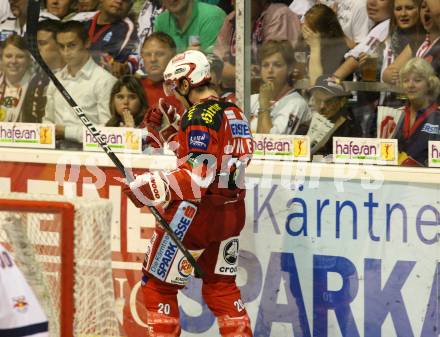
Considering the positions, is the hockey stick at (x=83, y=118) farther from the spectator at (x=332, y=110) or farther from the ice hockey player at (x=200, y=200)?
the spectator at (x=332, y=110)

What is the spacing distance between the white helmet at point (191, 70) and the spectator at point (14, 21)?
1.38 m

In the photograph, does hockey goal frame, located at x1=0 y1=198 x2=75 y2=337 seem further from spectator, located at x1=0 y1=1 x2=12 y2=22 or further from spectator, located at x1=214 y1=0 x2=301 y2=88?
spectator, located at x1=0 y1=1 x2=12 y2=22

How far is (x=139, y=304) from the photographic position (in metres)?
6.35

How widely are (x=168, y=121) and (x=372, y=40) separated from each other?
1124mm

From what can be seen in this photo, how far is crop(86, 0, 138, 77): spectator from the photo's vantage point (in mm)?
6328

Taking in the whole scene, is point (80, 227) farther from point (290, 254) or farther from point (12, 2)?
point (12, 2)

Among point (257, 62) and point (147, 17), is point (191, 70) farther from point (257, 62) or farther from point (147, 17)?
point (147, 17)

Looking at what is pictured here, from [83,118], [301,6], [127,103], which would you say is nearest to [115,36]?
[127,103]

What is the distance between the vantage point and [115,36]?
6.38 meters

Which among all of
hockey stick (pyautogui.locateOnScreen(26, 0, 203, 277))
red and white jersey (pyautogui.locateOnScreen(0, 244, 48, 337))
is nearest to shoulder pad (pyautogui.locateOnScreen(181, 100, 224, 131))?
hockey stick (pyautogui.locateOnScreen(26, 0, 203, 277))

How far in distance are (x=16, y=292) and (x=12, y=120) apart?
11.1 ft

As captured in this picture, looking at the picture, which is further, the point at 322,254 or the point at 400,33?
the point at 322,254

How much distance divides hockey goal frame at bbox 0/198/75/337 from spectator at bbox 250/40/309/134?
1.81 meters

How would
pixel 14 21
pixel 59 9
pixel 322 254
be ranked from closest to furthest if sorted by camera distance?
pixel 322 254 < pixel 59 9 < pixel 14 21
